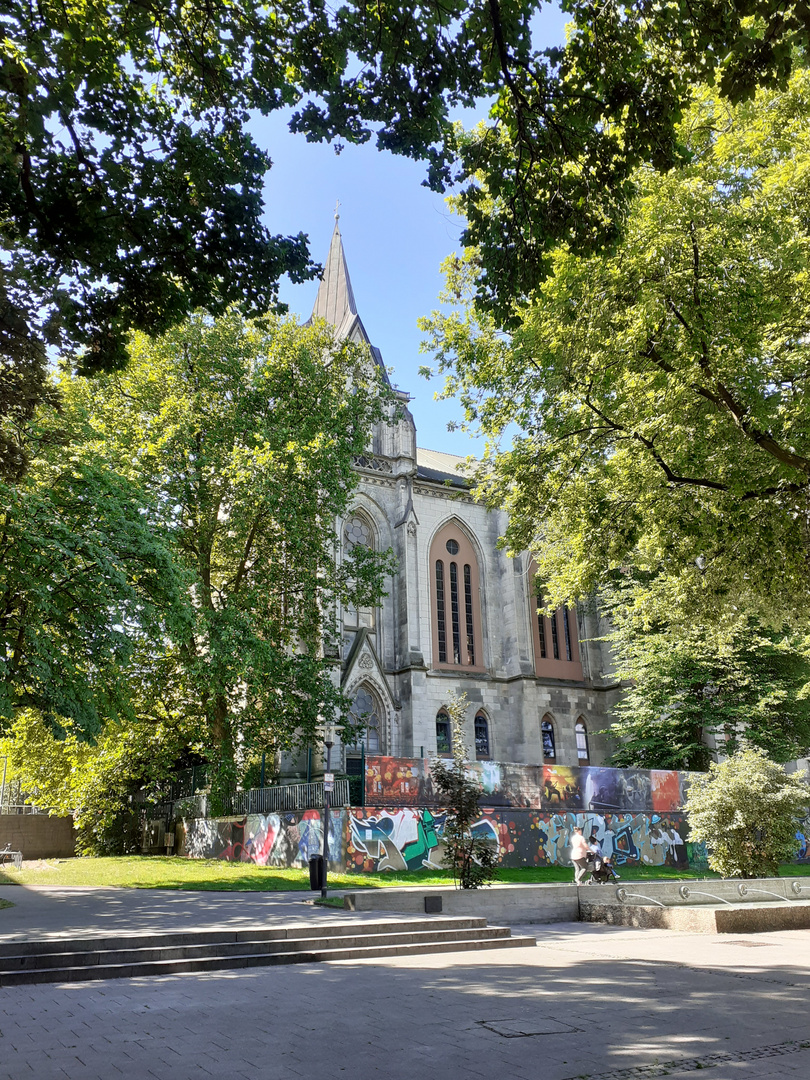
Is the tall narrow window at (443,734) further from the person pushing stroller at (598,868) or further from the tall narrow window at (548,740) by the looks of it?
the person pushing stroller at (598,868)

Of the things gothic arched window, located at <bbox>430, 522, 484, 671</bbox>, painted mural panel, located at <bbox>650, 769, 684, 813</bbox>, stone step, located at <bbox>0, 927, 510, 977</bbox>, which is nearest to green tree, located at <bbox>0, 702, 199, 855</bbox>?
stone step, located at <bbox>0, 927, 510, 977</bbox>

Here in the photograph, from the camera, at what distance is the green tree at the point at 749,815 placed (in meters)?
16.7

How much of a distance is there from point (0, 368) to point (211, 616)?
11.1 meters

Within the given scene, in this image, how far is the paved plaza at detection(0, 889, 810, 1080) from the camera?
17.1 ft

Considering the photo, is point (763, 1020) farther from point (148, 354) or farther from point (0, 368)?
point (148, 354)

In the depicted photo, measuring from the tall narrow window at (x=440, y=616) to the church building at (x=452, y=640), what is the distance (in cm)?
5

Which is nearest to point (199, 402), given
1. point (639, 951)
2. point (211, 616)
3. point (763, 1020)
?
point (211, 616)

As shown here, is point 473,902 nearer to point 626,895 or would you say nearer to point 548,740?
point 626,895

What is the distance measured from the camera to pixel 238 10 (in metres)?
7.38

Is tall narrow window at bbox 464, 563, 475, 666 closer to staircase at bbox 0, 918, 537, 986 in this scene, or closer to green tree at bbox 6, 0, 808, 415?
staircase at bbox 0, 918, 537, 986

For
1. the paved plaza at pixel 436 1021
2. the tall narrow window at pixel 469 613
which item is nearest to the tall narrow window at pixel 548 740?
the tall narrow window at pixel 469 613

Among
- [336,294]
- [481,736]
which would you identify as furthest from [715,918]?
[336,294]

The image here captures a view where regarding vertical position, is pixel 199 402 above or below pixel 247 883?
above

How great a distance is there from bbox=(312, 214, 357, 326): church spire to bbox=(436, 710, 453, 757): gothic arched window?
2045 centimetres
